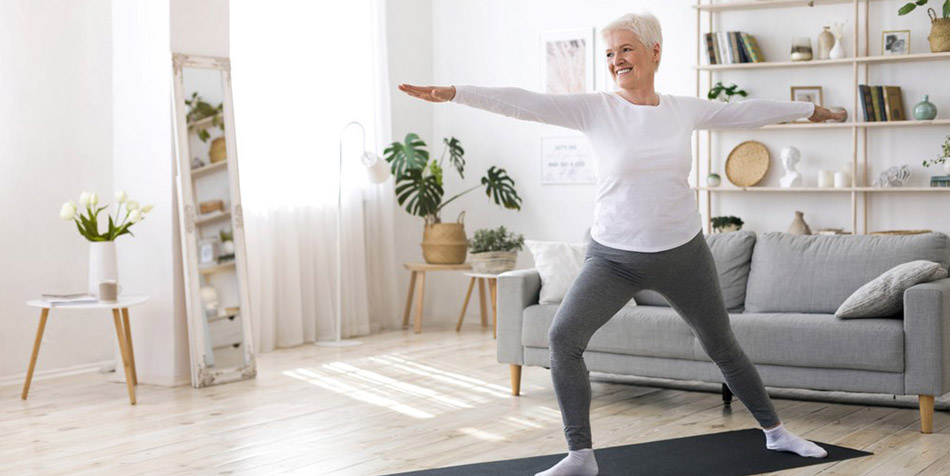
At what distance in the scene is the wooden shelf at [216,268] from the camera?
5191 millimetres

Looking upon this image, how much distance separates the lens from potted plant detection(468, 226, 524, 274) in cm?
701

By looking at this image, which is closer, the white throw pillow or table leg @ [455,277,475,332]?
the white throw pillow

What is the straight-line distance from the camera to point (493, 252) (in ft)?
22.9

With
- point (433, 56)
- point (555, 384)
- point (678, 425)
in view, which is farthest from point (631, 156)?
point (433, 56)

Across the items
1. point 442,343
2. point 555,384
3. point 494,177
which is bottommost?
point 442,343

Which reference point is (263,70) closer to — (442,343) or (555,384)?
(442,343)

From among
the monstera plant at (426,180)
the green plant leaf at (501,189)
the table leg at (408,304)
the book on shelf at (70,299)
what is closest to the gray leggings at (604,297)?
the book on shelf at (70,299)

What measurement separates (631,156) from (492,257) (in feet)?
13.0

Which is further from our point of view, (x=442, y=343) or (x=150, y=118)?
(x=442, y=343)

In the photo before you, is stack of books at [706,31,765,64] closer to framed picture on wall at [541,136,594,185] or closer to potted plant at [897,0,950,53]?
potted plant at [897,0,950,53]

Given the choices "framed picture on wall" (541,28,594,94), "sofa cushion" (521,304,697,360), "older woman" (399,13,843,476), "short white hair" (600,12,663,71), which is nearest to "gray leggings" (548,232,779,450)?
"older woman" (399,13,843,476)

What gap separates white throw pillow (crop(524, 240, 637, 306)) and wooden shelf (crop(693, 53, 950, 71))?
219 cm

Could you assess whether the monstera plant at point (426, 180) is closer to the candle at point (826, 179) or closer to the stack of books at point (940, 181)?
the candle at point (826, 179)

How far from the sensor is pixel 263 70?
21.3ft
